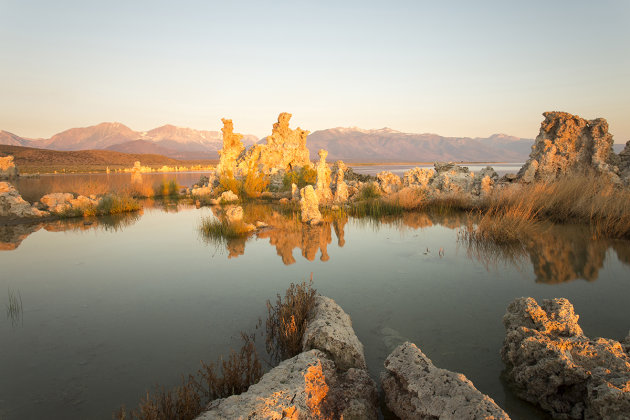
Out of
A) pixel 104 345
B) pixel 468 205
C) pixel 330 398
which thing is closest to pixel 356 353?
pixel 330 398

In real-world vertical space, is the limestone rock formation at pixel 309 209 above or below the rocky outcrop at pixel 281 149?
below

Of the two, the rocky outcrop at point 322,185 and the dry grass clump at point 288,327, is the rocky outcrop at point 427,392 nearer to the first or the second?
the dry grass clump at point 288,327

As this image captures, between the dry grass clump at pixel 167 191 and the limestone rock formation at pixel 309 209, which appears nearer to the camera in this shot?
the limestone rock formation at pixel 309 209

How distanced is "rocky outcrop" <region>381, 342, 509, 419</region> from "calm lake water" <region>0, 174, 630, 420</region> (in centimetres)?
74

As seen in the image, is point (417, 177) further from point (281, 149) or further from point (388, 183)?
point (281, 149)

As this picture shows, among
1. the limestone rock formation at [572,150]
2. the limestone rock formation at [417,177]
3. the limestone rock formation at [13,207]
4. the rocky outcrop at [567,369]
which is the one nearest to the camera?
the rocky outcrop at [567,369]

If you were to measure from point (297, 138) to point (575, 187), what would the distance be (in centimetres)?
1907

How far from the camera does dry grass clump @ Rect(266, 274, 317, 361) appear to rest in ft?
11.5

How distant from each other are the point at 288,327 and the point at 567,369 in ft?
8.34

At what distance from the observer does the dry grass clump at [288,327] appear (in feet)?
11.5

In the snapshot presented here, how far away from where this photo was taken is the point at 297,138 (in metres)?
25.7

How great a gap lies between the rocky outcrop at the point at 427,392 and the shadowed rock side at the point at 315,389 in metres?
0.21

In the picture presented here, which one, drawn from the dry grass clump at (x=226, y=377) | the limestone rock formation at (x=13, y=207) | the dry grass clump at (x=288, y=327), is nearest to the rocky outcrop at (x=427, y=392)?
the dry grass clump at (x=288, y=327)

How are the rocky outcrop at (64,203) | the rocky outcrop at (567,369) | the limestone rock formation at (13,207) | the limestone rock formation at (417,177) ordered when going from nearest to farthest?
the rocky outcrop at (567,369)
the limestone rock formation at (13,207)
the rocky outcrop at (64,203)
the limestone rock formation at (417,177)
